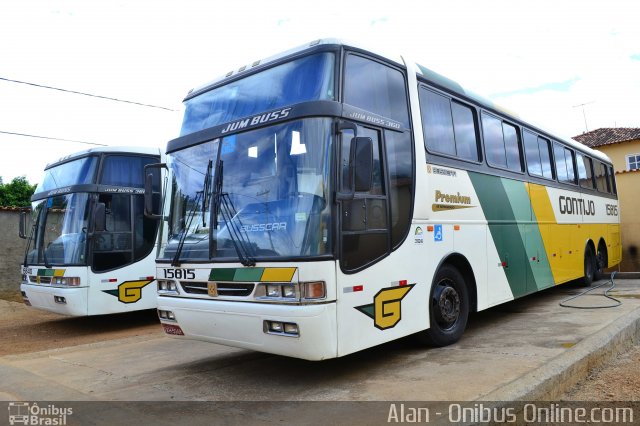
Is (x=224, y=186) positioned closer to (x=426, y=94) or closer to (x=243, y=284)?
(x=243, y=284)

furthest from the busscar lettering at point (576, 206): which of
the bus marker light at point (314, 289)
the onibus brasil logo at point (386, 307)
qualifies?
the bus marker light at point (314, 289)

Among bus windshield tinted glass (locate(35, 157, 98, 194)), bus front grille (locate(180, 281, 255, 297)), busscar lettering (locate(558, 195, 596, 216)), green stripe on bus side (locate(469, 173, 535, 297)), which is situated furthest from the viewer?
busscar lettering (locate(558, 195, 596, 216))

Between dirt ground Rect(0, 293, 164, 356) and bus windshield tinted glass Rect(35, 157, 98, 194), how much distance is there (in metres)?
2.75

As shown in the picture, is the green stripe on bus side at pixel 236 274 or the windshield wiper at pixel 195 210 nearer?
the green stripe on bus side at pixel 236 274

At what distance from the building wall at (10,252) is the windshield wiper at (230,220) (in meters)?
12.4

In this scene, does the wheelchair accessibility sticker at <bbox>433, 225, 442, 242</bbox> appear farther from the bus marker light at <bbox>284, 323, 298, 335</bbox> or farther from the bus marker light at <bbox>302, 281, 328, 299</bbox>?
the bus marker light at <bbox>284, 323, 298, 335</bbox>

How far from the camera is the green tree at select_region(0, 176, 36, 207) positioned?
29.0 m

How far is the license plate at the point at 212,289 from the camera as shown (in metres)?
4.94

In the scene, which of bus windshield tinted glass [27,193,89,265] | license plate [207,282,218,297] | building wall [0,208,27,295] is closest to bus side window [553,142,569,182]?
license plate [207,282,218,297]

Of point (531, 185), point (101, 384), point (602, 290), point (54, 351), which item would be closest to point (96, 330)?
point (54, 351)

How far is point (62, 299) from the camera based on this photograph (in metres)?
8.75

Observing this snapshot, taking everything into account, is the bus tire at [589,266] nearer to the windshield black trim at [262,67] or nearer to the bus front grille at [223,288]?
→ the windshield black trim at [262,67]

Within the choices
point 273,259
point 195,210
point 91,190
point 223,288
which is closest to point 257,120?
point 195,210

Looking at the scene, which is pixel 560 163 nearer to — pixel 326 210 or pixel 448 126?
pixel 448 126
